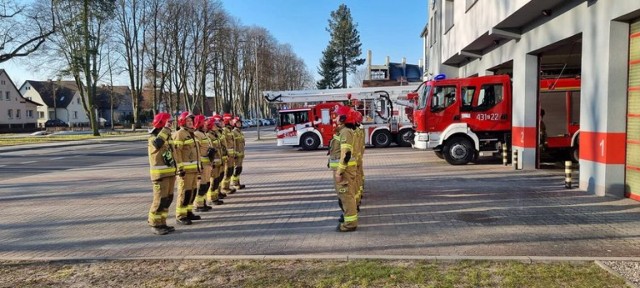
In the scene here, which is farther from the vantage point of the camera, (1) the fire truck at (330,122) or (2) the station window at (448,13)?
(1) the fire truck at (330,122)

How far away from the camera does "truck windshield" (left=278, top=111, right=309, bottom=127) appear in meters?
23.9

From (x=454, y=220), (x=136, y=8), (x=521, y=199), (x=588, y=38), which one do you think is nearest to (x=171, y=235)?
(x=454, y=220)

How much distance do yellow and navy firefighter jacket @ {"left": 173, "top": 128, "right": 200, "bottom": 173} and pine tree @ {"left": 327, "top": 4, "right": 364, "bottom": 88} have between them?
60336 mm

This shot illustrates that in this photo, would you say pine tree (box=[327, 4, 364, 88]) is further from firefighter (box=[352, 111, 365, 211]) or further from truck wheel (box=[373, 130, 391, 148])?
firefighter (box=[352, 111, 365, 211])

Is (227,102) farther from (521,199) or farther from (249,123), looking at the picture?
(521,199)

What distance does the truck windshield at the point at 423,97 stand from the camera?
15492 mm

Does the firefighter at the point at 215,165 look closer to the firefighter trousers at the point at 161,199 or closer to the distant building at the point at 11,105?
the firefighter trousers at the point at 161,199

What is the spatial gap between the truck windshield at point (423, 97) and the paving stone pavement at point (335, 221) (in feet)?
10.8

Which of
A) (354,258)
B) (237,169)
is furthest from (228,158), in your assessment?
(354,258)

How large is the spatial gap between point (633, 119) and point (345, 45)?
6075cm

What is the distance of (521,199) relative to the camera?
9.38 metres

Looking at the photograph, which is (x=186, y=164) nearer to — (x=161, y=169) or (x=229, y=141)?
(x=161, y=169)

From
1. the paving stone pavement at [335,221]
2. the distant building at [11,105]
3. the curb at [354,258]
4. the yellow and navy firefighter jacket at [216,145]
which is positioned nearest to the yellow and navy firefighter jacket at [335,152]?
the paving stone pavement at [335,221]

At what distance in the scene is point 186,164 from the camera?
7.71 meters
